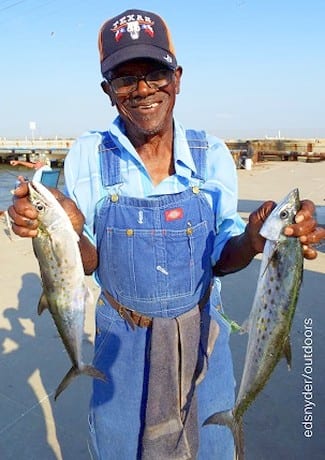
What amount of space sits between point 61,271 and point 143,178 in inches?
24.5

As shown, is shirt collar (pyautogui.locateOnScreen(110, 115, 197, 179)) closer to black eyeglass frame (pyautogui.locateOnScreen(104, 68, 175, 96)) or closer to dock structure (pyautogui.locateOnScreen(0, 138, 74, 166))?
black eyeglass frame (pyautogui.locateOnScreen(104, 68, 175, 96))

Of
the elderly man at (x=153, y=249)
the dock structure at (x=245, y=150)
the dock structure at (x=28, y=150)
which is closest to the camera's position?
the elderly man at (x=153, y=249)

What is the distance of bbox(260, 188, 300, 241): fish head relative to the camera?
6.04 ft

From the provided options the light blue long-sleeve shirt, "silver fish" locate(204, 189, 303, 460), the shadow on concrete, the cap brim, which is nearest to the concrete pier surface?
the shadow on concrete

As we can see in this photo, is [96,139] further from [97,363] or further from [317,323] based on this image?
[317,323]

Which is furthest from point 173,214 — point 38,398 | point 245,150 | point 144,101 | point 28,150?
point 28,150

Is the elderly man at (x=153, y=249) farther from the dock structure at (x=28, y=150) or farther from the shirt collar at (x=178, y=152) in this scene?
the dock structure at (x=28, y=150)

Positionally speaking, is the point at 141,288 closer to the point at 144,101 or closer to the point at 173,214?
the point at 173,214

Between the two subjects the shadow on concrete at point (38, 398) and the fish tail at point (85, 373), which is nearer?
the fish tail at point (85, 373)

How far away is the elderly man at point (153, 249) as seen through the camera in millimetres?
2160

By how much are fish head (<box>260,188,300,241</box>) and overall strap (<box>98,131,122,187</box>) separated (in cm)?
79

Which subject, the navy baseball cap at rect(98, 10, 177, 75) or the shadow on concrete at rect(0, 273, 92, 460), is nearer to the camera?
the navy baseball cap at rect(98, 10, 177, 75)

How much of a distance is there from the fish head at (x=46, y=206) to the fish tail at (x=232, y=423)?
50.4 inches

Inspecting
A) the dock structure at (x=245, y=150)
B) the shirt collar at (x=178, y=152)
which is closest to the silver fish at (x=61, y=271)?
the shirt collar at (x=178, y=152)
